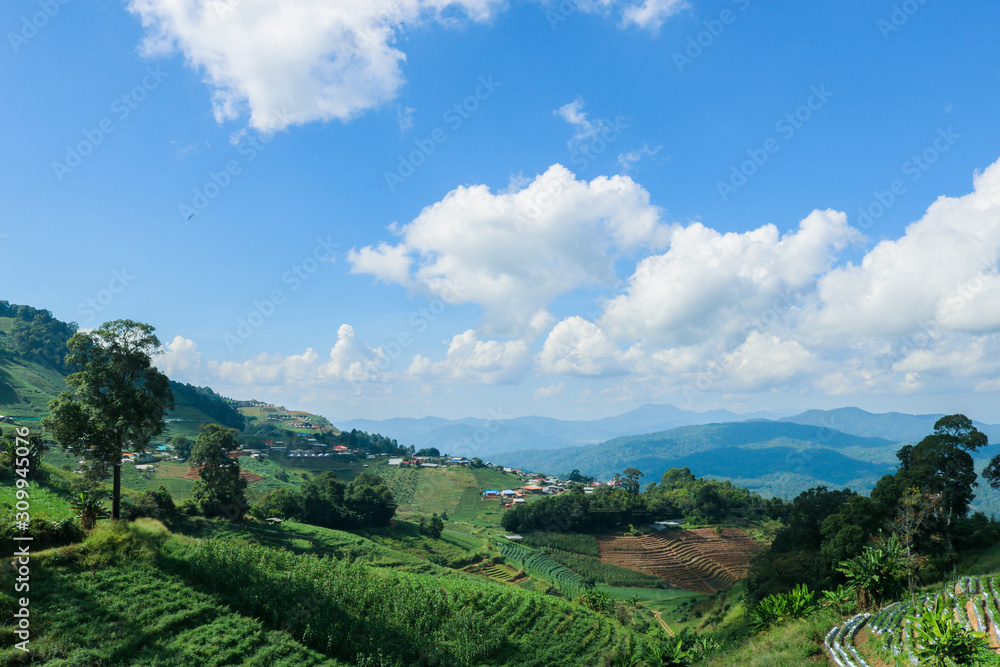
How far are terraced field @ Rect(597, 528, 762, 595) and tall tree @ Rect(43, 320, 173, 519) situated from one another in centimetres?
6569

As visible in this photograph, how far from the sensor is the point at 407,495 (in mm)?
117500

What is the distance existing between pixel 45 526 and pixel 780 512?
113 m

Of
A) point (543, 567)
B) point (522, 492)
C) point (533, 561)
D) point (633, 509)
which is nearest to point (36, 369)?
point (522, 492)

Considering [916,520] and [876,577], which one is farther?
[916,520]

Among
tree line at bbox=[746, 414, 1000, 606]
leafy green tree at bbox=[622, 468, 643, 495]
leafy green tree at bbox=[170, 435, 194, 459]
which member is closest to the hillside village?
tree line at bbox=[746, 414, 1000, 606]

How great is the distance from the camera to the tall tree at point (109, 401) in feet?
77.4

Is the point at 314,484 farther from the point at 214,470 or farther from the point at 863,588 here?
the point at 863,588

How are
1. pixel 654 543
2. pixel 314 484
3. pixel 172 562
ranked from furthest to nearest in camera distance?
1. pixel 654 543
2. pixel 314 484
3. pixel 172 562

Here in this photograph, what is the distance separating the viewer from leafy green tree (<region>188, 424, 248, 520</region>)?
45906 millimetres

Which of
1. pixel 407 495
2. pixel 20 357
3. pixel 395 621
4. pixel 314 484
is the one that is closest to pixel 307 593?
pixel 395 621

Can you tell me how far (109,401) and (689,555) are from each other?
8053 cm

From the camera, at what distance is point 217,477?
46938 millimetres

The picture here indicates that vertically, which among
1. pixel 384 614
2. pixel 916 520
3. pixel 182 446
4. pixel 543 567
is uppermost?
pixel 916 520

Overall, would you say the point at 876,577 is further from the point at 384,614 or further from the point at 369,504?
the point at 369,504
